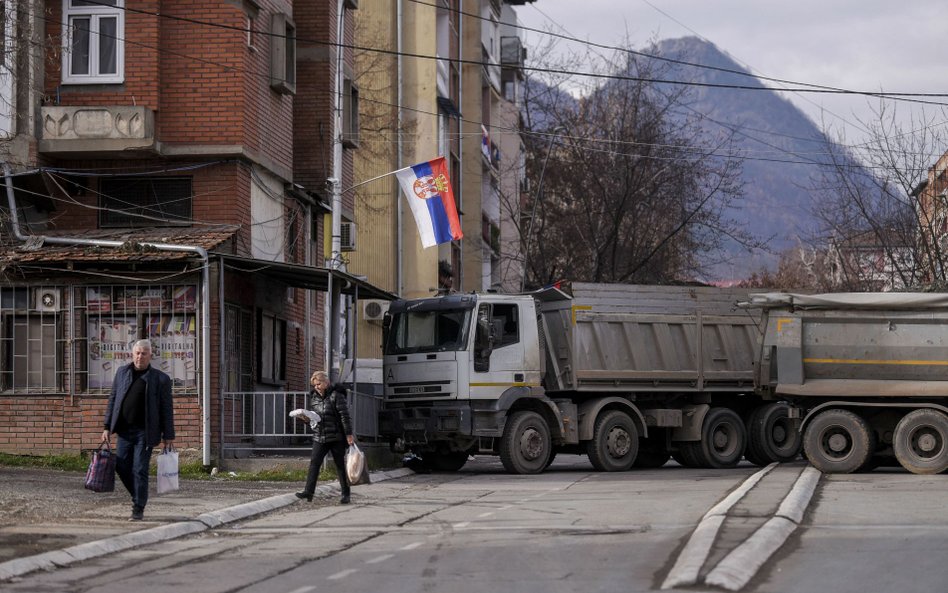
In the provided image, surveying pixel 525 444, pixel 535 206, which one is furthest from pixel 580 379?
pixel 535 206

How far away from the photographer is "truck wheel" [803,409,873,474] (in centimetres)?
2297

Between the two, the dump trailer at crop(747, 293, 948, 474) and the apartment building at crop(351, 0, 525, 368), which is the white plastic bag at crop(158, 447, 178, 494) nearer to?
the dump trailer at crop(747, 293, 948, 474)

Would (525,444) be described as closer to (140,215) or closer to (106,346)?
A: (106,346)

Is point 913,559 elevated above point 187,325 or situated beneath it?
situated beneath

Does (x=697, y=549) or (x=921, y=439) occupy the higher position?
(x=921, y=439)

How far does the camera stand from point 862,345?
23234mm

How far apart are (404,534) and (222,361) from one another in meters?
9.41

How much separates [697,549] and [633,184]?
35727 millimetres

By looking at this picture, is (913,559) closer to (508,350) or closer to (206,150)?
(508,350)

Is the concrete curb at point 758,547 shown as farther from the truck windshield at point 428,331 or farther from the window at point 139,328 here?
the window at point 139,328

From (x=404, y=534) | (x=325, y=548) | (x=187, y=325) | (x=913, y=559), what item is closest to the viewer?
(x=913, y=559)

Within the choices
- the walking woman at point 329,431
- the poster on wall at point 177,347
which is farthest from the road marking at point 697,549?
the poster on wall at point 177,347

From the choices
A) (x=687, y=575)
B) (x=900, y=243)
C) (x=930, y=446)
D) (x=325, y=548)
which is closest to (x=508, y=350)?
(x=930, y=446)

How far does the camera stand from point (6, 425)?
22641 millimetres
